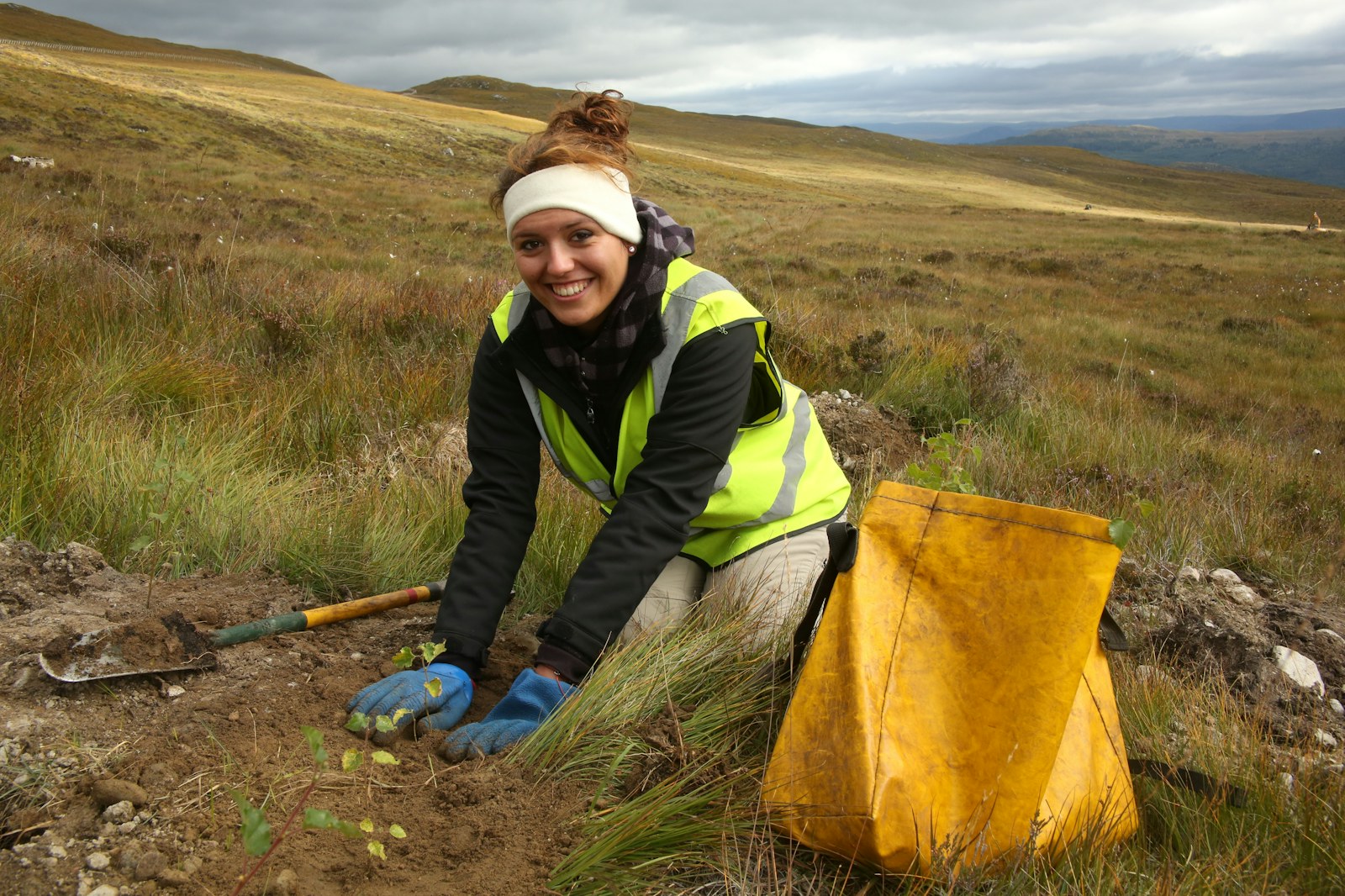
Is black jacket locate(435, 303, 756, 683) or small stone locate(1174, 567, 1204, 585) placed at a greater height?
black jacket locate(435, 303, 756, 683)

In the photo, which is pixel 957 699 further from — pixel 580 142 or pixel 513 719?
pixel 580 142

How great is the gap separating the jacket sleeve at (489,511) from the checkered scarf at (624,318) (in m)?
0.20

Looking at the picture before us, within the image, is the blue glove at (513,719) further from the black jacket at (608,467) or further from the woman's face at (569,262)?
the woman's face at (569,262)

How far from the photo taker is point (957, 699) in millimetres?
1767

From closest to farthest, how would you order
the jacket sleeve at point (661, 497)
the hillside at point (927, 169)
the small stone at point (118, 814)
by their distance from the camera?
the small stone at point (118, 814) < the jacket sleeve at point (661, 497) < the hillside at point (927, 169)

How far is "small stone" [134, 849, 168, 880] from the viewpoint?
1451 mm

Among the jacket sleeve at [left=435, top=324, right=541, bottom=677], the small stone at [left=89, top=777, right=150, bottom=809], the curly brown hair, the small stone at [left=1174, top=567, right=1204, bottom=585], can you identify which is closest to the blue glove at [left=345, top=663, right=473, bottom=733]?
the jacket sleeve at [left=435, top=324, right=541, bottom=677]

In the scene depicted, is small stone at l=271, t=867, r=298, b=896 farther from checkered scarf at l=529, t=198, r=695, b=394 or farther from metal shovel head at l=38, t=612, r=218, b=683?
checkered scarf at l=529, t=198, r=695, b=394

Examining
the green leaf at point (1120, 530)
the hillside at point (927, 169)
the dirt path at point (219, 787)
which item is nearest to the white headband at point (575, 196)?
the dirt path at point (219, 787)

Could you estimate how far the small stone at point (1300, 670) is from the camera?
262 centimetres

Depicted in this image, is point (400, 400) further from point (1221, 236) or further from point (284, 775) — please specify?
point (1221, 236)

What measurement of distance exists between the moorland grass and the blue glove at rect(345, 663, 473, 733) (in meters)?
0.33

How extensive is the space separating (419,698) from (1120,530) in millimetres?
1510

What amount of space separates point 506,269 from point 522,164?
33.4 feet
